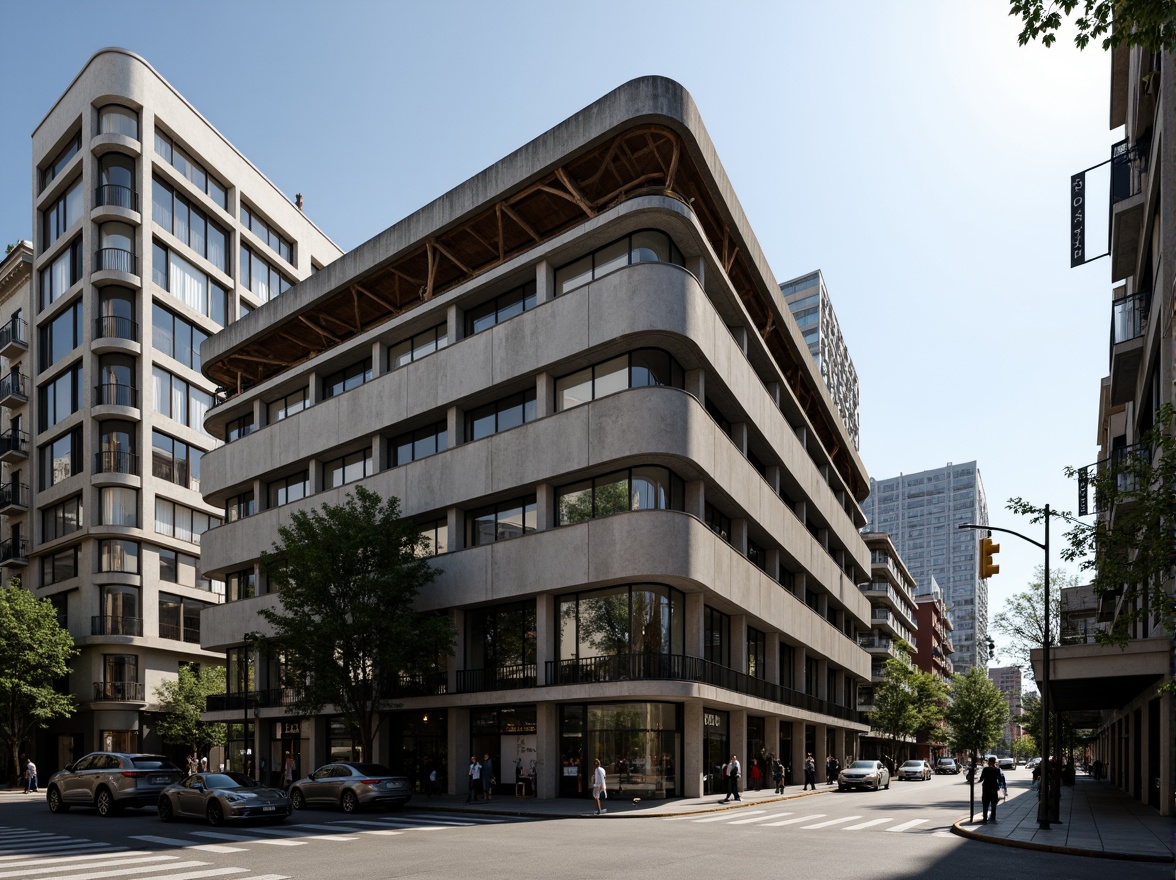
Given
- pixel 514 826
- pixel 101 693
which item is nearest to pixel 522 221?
pixel 514 826

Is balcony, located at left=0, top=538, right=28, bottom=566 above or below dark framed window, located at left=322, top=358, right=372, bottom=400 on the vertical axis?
below

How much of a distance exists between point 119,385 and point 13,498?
1410cm

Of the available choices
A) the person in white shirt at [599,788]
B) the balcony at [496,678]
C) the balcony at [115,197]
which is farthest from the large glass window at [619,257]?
the balcony at [115,197]

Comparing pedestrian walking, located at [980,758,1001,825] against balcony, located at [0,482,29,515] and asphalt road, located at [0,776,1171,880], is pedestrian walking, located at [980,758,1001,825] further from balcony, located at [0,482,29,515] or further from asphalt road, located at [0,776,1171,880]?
balcony, located at [0,482,29,515]

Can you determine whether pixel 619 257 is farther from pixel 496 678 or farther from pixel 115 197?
pixel 115 197

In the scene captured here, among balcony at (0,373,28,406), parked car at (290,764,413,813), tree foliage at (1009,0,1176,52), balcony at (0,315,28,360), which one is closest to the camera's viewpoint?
tree foliage at (1009,0,1176,52)

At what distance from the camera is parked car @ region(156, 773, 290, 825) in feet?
83.2

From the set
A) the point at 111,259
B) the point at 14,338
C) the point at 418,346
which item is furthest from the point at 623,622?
the point at 14,338

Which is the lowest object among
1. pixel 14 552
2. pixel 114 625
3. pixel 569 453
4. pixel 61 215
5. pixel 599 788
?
pixel 599 788

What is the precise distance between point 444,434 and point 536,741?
12.9 metres

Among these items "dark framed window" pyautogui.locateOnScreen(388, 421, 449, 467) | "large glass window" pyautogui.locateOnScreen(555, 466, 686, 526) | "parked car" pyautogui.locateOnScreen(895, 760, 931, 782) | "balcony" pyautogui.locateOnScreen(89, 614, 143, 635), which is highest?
"dark framed window" pyautogui.locateOnScreen(388, 421, 449, 467)

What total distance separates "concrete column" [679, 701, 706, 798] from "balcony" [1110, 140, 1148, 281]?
21.0 m

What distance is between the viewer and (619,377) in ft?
115

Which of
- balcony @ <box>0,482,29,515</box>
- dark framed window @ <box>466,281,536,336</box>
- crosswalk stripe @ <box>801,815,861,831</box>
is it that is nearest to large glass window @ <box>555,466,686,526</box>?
dark framed window @ <box>466,281,536,336</box>
